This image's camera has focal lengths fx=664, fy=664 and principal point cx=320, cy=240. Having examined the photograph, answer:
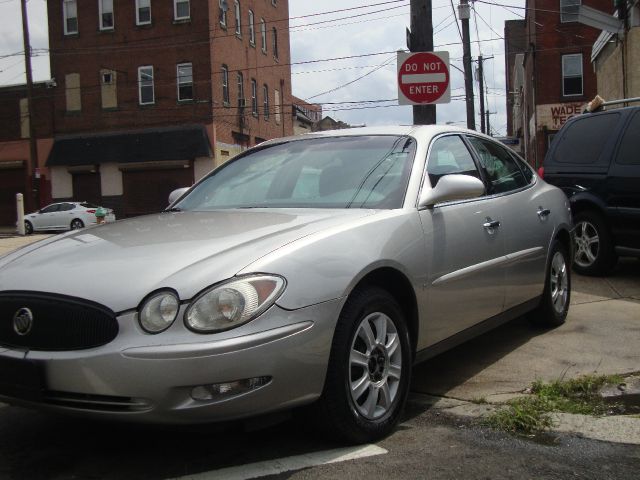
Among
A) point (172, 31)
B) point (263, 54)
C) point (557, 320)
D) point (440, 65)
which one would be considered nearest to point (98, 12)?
point (172, 31)

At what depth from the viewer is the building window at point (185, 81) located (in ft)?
99.7

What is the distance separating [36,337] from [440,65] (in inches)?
306

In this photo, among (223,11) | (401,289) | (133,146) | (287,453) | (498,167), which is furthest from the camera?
(223,11)

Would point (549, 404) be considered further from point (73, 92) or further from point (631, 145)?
point (73, 92)

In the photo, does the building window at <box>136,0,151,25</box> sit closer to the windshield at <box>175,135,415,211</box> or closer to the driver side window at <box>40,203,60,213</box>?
the driver side window at <box>40,203,60,213</box>

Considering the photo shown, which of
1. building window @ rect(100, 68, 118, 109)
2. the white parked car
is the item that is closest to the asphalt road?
the white parked car

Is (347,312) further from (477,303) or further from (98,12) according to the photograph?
(98,12)

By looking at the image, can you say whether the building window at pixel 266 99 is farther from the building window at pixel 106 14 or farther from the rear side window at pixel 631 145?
the rear side window at pixel 631 145

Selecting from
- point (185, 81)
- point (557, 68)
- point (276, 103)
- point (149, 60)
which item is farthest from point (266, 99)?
point (557, 68)

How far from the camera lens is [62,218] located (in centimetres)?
2759

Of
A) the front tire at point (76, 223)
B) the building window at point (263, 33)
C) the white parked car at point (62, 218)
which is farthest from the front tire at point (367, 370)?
the building window at point (263, 33)

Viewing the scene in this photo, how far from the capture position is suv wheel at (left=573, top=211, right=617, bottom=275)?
22.9 ft

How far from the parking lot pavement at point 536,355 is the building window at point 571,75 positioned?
25.6 m

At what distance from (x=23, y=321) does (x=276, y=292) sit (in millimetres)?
1061
